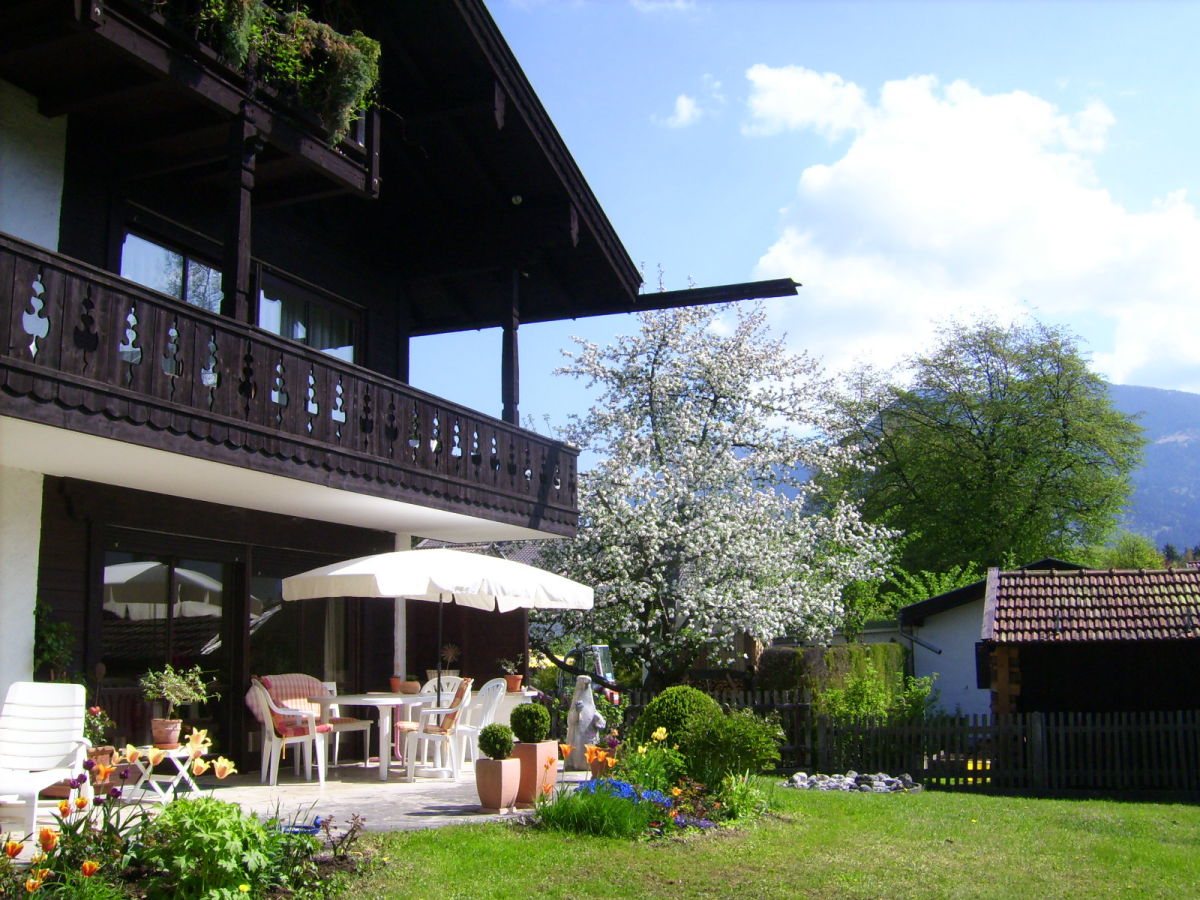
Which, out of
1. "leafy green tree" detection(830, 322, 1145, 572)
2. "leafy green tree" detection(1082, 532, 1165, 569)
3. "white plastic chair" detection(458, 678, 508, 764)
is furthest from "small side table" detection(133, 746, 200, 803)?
"leafy green tree" detection(1082, 532, 1165, 569)

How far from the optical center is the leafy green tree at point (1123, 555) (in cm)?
4062

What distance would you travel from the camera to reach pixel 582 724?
1262 centimetres

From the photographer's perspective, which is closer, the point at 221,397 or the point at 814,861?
the point at 814,861

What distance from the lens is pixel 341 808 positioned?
31.2ft

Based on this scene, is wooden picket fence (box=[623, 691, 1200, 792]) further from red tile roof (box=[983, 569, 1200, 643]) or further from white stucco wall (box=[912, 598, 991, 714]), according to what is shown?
white stucco wall (box=[912, 598, 991, 714])

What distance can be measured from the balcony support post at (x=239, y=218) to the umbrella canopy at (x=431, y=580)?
2.59 metres

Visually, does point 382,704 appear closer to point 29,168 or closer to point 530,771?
point 530,771

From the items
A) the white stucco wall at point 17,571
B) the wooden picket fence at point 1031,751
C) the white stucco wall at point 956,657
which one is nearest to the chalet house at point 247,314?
the white stucco wall at point 17,571

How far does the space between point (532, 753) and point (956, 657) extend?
58.8ft

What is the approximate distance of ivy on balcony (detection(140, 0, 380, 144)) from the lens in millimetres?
9977

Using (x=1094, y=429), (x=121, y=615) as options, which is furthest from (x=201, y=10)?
(x=1094, y=429)

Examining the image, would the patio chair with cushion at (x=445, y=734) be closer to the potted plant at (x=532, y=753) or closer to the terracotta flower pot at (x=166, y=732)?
the potted plant at (x=532, y=753)

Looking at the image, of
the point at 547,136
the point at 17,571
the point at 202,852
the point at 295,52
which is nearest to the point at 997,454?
the point at 547,136

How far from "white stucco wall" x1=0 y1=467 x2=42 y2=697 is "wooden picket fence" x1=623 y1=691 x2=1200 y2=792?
8.54 meters
